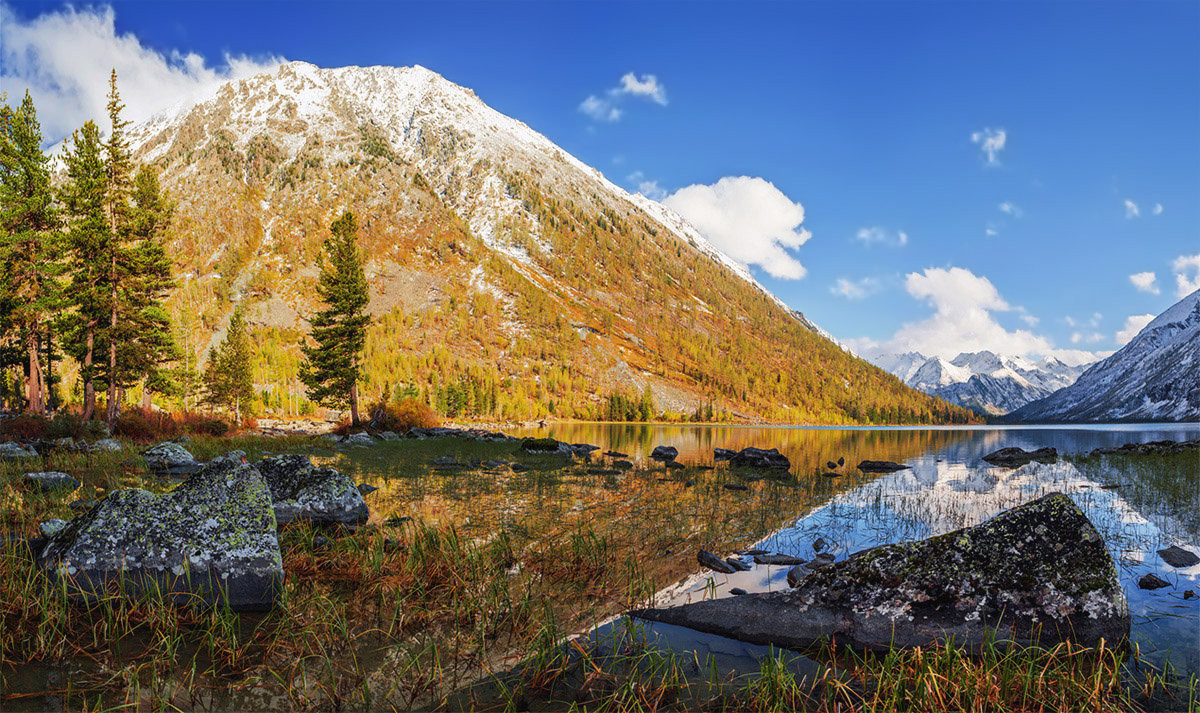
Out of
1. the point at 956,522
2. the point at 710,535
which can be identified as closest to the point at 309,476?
the point at 710,535

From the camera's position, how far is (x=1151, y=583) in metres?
7.76

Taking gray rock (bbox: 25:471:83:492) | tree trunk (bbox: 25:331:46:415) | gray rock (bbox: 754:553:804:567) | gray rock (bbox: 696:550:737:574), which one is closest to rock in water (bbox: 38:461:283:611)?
gray rock (bbox: 696:550:737:574)

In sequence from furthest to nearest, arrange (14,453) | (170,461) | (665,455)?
1. (665,455)
2. (170,461)
3. (14,453)

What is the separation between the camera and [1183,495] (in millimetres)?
16453

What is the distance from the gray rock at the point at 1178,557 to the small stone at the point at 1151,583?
1.79 meters

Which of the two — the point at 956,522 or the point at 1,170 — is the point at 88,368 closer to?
the point at 1,170

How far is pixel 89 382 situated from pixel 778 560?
4470 cm

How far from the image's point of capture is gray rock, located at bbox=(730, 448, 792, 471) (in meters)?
26.7

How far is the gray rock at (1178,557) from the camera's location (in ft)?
29.6

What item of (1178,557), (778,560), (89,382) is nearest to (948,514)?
(1178,557)

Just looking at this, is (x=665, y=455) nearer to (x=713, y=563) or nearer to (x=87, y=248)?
(x=713, y=563)

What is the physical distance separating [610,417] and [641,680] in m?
164

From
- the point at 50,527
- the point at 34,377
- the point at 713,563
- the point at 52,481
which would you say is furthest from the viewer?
the point at 34,377

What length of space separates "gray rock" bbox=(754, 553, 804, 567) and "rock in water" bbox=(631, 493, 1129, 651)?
118 inches
